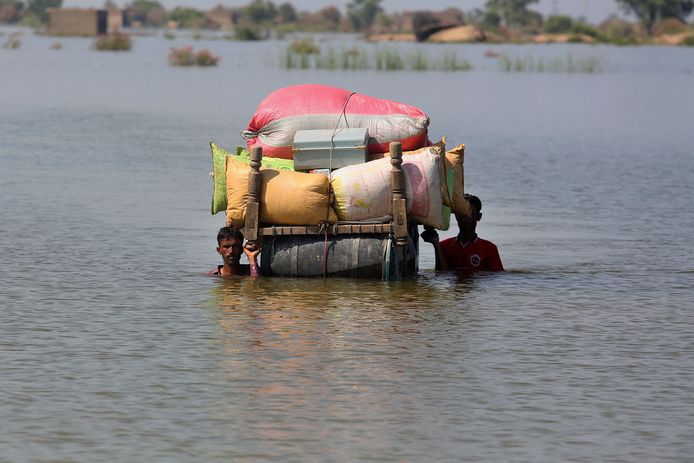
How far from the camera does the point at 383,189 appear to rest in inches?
446

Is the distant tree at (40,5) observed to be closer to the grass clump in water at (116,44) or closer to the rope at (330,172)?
the grass clump in water at (116,44)

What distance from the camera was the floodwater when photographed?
7.52 meters

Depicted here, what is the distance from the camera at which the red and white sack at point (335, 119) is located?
1173 cm

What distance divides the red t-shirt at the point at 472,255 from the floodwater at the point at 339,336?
184mm

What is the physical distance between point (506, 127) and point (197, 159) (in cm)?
1092

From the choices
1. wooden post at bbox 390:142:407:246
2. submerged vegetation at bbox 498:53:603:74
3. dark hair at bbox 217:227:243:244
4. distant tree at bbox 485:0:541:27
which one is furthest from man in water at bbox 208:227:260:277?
distant tree at bbox 485:0:541:27

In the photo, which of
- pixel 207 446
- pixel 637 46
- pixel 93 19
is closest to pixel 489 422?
pixel 207 446

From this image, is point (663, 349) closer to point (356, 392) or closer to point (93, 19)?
point (356, 392)

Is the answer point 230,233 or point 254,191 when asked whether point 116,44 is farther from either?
point 254,191

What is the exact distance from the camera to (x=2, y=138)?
86.5ft

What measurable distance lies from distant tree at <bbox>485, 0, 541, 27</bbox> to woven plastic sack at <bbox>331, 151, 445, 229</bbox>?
16049 centimetres

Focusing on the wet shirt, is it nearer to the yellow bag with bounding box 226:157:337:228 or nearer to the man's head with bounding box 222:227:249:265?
the man's head with bounding box 222:227:249:265

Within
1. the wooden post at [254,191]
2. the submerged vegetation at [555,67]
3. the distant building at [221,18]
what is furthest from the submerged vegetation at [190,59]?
the distant building at [221,18]

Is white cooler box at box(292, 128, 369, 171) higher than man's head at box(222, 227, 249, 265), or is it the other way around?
white cooler box at box(292, 128, 369, 171)
